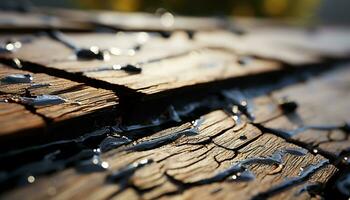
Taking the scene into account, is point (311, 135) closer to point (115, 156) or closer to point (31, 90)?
point (115, 156)

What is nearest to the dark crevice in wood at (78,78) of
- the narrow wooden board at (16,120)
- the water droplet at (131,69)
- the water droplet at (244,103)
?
the water droplet at (131,69)

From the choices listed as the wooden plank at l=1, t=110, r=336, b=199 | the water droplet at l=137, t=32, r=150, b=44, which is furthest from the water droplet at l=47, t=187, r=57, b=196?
the water droplet at l=137, t=32, r=150, b=44

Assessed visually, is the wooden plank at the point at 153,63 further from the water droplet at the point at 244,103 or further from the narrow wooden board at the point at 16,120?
the narrow wooden board at the point at 16,120

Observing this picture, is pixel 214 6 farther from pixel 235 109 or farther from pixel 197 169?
pixel 197 169

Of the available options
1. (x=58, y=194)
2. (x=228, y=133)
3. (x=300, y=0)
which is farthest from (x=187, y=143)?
(x=300, y=0)

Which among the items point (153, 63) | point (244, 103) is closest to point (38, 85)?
point (153, 63)

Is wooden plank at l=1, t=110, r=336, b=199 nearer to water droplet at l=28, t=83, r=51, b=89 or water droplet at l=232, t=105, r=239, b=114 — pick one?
water droplet at l=232, t=105, r=239, b=114

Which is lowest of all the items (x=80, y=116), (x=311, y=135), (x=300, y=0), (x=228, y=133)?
(x=311, y=135)
